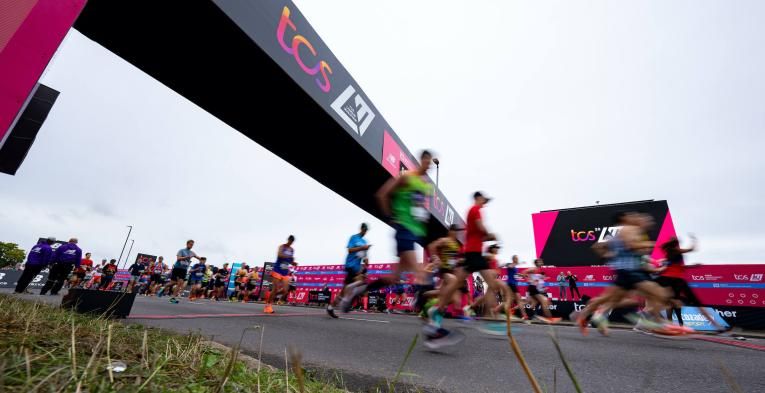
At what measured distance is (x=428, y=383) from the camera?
220 cm

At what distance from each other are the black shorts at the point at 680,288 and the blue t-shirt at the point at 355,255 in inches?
214

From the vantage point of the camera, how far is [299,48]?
5496 mm

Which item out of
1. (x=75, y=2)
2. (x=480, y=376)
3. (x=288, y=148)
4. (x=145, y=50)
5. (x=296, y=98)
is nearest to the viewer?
(x=480, y=376)

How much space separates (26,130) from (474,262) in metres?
7.69

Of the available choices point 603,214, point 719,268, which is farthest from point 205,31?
point 603,214

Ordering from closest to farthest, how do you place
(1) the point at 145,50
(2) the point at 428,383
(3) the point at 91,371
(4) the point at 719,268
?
(3) the point at 91,371
(2) the point at 428,383
(1) the point at 145,50
(4) the point at 719,268

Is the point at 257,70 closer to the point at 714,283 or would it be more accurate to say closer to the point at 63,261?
the point at 63,261

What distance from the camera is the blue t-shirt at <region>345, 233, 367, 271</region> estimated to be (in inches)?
263

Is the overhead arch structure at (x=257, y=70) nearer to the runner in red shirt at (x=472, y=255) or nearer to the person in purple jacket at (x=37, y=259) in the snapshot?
the runner in red shirt at (x=472, y=255)

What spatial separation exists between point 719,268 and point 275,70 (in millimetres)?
16456

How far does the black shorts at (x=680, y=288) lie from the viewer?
5254mm

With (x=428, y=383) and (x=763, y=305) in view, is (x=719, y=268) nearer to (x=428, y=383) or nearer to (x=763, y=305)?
(x=763, y=305)

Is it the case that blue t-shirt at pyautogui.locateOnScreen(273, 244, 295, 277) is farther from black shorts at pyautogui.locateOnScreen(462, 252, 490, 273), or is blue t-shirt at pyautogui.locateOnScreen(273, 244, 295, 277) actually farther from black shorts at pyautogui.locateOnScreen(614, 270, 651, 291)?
black shorts at pyautogui.locateOnScreen(614, 270, 651, 291)

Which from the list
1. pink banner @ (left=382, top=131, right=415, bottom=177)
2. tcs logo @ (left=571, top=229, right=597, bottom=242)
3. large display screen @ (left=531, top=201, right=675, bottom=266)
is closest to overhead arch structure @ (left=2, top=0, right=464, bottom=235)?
pink banner @ (left=382, top=131, right=415, bottom=177)
